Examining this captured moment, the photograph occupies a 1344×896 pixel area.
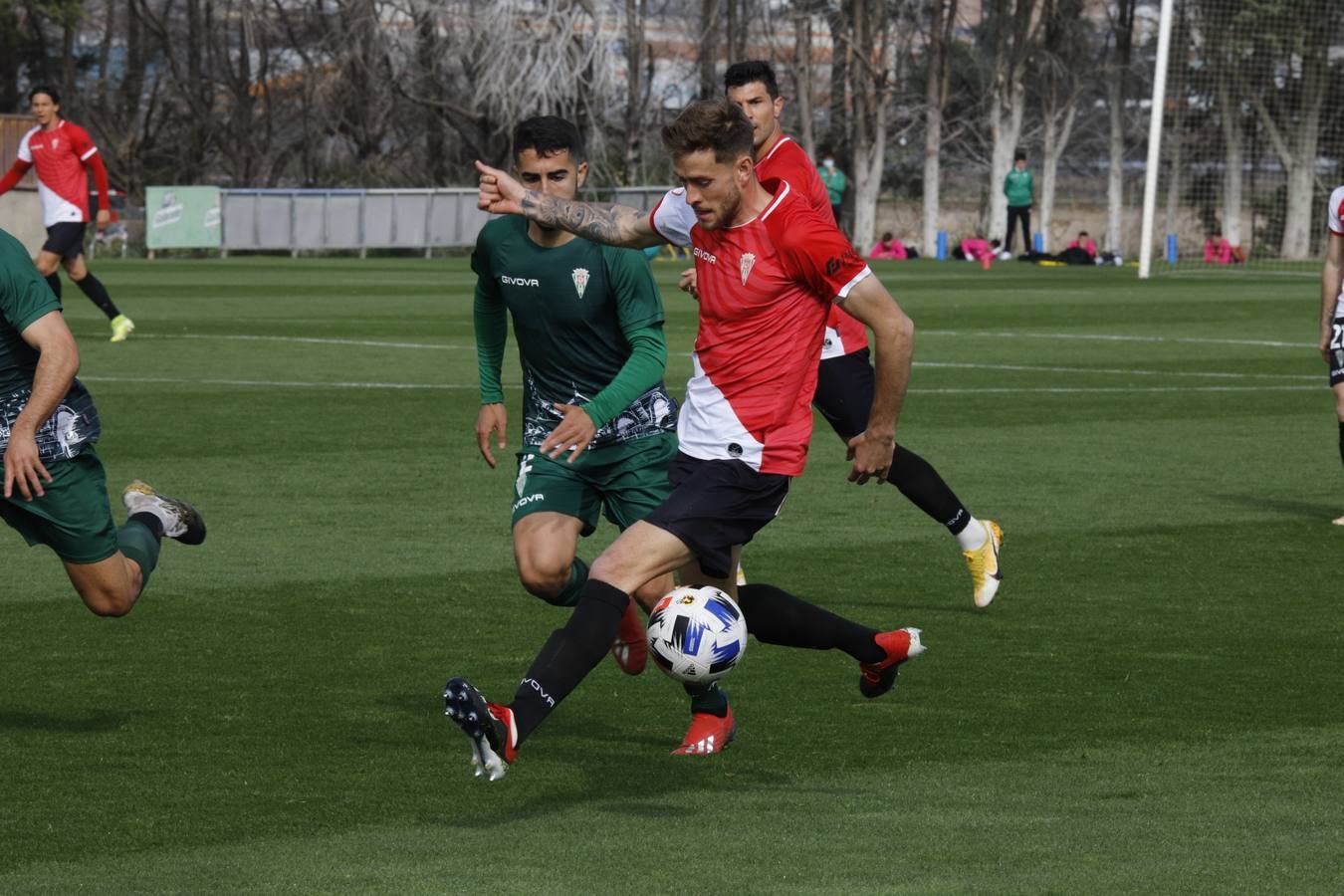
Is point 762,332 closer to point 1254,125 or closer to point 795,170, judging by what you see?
point 795,170

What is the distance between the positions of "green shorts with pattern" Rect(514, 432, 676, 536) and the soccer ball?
1.27 m

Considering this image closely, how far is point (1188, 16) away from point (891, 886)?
39.1 metres

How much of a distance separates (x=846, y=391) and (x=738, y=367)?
2681mm

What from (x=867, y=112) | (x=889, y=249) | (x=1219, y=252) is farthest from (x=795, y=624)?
(x=867, y=112)

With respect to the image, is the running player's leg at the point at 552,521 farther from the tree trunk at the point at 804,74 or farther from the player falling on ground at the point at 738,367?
the tree trunk at the point at 804,74

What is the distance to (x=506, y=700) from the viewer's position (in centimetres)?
696

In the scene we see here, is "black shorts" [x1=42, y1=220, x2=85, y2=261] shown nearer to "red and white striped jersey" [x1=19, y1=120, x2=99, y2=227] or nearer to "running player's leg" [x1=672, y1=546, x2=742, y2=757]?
"red and white striped jersey" [x1=19, y1=120, x2=99, y2=227]

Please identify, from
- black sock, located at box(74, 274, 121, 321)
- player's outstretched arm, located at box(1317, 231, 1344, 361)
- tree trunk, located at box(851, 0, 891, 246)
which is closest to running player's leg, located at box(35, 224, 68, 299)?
black sock, located at box(74, 274, 121, 321)

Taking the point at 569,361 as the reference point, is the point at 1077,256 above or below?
below

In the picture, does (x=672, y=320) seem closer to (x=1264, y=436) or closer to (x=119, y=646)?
(x=1264, y=436)

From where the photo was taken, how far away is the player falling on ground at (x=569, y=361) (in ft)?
22.5

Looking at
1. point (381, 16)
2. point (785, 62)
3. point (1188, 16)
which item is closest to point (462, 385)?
point (1188, 16)

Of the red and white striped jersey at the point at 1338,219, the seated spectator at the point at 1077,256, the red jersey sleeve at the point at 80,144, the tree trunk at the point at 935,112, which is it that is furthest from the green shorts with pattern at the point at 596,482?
the tree trunk at the point at 935,112

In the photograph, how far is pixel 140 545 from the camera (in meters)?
7.43
